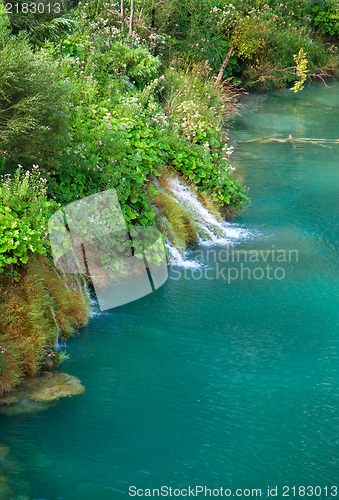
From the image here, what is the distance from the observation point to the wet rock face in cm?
683

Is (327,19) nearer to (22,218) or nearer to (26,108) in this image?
(26,108)

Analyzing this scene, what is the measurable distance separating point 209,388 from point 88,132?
14.6ft

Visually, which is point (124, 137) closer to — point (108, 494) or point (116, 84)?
point (116, 84)

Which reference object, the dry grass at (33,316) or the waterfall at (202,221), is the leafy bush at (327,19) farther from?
the dry grass at (33,316)

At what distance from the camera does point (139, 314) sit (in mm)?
9016

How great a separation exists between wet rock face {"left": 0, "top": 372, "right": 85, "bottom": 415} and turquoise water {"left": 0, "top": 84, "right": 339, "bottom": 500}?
0.37 ft

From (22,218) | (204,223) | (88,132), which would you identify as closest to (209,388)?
(22,218)

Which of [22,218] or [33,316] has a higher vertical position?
[22,218]

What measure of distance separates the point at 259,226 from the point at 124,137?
2.79m

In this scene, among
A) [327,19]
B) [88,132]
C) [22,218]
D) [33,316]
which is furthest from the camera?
[327,19]

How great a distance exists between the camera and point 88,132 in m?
10.2

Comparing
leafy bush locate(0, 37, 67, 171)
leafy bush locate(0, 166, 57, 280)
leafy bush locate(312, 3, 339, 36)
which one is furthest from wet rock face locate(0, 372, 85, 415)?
leafy bush locate(312, 3, 339, 36)

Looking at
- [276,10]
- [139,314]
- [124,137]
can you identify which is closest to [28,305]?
[139,314]

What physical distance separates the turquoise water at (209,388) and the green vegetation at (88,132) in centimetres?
70
